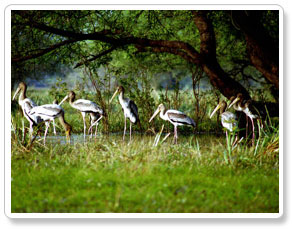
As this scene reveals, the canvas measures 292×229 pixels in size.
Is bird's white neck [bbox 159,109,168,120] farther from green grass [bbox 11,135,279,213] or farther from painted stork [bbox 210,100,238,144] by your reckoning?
green grass [bbox 11,135,279,213]

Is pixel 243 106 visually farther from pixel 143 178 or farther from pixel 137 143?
pixel 143 178

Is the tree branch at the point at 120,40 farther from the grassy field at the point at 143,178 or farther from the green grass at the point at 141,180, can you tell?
the green grass at the point at 141,180

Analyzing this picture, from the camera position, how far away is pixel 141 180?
571 cm

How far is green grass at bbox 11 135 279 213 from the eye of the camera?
17.2 ft

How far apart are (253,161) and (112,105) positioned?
16.6 ft

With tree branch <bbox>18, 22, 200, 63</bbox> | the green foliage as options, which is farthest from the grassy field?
the green foliage

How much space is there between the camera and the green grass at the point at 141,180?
17.2 feet

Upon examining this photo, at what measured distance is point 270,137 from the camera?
25.6 ft

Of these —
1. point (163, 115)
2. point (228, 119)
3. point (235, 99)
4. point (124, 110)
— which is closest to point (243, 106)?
point (235, 99)

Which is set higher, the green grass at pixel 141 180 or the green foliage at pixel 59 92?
the green foliage at pixel 59 92

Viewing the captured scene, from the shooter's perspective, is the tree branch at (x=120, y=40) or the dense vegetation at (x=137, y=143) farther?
the tree branch at (x=120, y=40)

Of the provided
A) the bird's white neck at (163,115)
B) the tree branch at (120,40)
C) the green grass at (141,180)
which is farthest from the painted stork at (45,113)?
the bird's white neck at (163,115)
